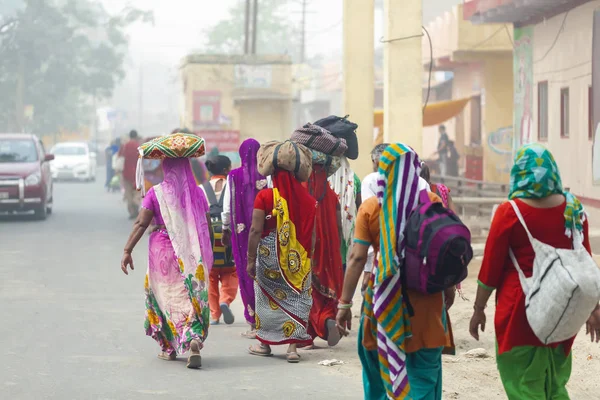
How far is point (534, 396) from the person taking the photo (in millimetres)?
5473

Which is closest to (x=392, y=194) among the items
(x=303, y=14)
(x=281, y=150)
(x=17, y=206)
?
(x=281, y=150)

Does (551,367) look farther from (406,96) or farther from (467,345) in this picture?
(406,96)

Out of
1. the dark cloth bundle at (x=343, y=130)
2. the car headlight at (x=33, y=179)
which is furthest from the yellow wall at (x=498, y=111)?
the dark cloth bundle at (x=343, y=130)

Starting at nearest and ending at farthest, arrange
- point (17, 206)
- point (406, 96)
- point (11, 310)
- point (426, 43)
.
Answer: point (11, 310) < point (406, 96) < point (17, 206) < point (426, 43)

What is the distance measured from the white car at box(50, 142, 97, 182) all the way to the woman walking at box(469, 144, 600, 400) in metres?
37.2

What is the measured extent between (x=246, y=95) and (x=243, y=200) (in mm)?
27678

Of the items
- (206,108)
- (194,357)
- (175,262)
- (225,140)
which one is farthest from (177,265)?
(206,108)

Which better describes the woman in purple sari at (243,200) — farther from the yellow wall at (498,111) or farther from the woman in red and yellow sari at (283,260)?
the yellow wall at (498,111)

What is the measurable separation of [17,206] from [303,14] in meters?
52.5

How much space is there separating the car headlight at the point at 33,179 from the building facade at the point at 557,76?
9206mm

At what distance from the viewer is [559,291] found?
17.2 feet

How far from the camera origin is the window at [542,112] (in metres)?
21.9

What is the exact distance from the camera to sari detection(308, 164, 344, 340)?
9.01 m

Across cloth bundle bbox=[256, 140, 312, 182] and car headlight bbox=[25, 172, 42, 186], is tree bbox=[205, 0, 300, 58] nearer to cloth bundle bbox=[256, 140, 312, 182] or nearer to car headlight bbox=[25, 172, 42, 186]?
car headlight bbox=[25, 172, 42, 186]
